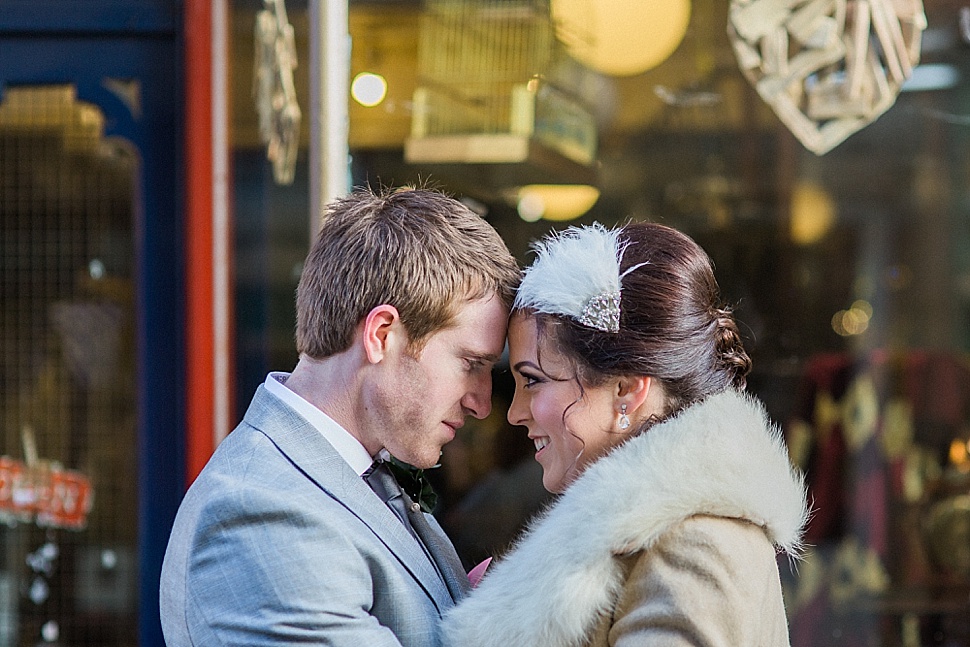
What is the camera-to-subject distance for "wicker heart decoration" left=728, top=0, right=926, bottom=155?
8.41 feet

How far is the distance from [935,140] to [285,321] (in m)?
2.63

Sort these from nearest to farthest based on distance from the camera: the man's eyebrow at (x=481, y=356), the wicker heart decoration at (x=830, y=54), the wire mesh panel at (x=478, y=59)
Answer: the man's eyebrow at (x=481, y=356), the wicker heart decoration at (x=830, y=54), the wire mesh panel at (x=478, y=59)

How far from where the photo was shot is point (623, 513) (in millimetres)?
1444

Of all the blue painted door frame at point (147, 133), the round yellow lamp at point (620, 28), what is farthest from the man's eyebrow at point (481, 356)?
the round yellow lamp at point (620, 28)

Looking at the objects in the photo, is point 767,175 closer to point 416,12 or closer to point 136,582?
point 416,12

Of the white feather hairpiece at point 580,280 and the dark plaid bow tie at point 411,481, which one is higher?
the white feather hairpiece at point 580,280

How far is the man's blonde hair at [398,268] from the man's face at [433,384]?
25 mm

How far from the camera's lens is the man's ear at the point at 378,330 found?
161 cm

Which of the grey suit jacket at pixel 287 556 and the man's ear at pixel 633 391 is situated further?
the man's ear at pixel 633 391

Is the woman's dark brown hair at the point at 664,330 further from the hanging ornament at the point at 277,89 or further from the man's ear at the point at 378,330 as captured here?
the hanging ornament at the point at 277,89

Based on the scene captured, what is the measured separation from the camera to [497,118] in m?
3.12

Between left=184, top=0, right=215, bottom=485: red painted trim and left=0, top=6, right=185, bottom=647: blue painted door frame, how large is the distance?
73mm

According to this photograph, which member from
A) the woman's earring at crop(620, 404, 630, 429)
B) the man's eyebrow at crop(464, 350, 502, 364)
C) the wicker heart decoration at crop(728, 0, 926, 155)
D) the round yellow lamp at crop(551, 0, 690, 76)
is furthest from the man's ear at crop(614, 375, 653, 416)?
the round yellow lamp at crop(551, 0, 690, 76)

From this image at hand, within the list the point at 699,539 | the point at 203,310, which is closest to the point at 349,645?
the point at 699,539
